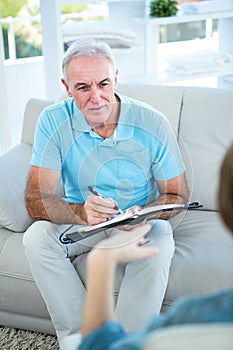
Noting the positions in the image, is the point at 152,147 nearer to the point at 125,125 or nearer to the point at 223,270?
the point at 125,125

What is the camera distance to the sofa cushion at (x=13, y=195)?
221 cm

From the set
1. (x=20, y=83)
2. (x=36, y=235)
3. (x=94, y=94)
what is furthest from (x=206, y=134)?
(x=20, y=83)

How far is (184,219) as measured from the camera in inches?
88.6

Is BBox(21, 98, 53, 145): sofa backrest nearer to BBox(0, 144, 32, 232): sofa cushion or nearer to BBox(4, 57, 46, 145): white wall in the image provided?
BBox(0, 144, 32, 232): sofa cushion

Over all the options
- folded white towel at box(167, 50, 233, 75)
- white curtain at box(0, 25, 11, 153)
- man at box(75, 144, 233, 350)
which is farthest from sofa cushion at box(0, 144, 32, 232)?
folded white towel at box(167, 50, 233, 75)

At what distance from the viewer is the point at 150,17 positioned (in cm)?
338

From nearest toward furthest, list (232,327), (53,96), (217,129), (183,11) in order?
(232,327) < (217,129) < (53,96) < (183,11)

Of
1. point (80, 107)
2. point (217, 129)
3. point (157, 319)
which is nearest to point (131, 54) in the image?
point (217, 129)

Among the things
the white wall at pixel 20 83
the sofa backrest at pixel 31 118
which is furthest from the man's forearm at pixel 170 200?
the white wall at pixel 20 83

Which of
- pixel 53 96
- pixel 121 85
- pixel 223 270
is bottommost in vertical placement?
pixel 223 270

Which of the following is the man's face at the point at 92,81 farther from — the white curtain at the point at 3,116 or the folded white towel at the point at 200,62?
Result: the folded white towel at the point at 200,62

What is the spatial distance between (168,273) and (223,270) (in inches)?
6.7

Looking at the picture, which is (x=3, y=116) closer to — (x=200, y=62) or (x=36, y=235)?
(x=200, y=62)

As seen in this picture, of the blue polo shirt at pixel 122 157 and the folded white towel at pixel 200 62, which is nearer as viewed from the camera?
the blue polo shirt at pixel 122 157
